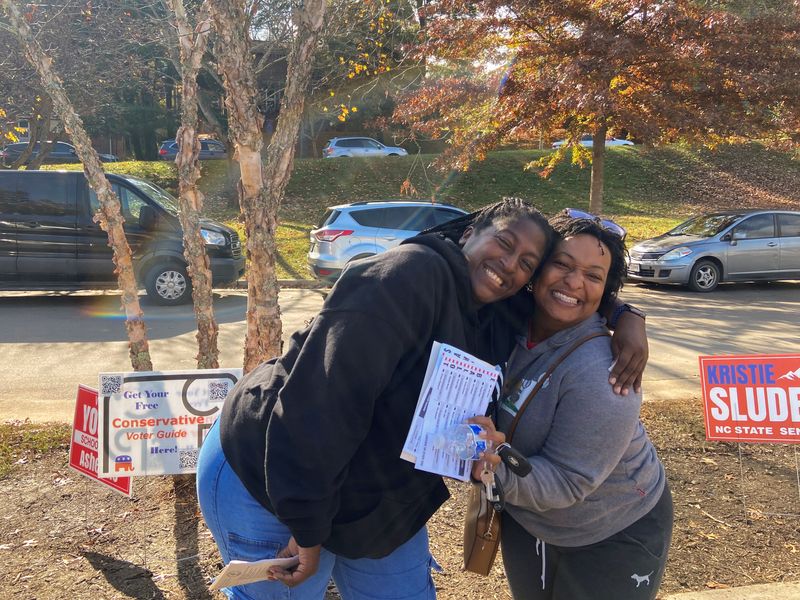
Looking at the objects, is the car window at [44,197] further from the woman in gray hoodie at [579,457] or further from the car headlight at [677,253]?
the car headlight at [677,253]

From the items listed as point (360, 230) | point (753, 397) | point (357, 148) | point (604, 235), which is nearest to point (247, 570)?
point (604, 235)

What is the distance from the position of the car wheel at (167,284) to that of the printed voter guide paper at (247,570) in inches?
343

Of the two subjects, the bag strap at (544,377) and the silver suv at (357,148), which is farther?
the silver suv at (357,148)

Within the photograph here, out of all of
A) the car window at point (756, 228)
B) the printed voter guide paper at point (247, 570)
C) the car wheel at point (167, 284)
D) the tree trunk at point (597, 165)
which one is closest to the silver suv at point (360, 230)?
the car wheel at point (167, 284)

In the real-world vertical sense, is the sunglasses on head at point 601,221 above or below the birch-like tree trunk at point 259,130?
below

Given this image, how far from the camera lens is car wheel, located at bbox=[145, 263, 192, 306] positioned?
988cm

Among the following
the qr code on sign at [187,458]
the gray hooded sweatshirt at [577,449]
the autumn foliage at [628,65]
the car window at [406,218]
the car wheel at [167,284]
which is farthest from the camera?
the car window at [406,218]

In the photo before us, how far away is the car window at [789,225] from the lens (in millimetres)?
12352

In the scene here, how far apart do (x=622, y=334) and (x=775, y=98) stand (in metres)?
12.1

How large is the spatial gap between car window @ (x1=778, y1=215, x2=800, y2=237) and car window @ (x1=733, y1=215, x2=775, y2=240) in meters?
0.19

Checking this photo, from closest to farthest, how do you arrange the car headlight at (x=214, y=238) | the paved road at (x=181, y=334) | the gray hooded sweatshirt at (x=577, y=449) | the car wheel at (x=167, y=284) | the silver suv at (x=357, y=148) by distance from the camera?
the gray hooded sweatshirt at (x=577, y=449) → the paved road at (x=181, y=334) → the car wheel at (x=167, y=284) → the car headlight at (x=214, y=238) → the silver suv at (x=357, y=148)

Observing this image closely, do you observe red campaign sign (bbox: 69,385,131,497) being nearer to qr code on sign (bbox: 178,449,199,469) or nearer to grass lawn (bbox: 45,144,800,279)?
qr code on sign (bbox: 178,449,199,469)

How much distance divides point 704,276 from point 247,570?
12.0 meters

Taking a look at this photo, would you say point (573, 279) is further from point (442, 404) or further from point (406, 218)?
point (406, 218)
